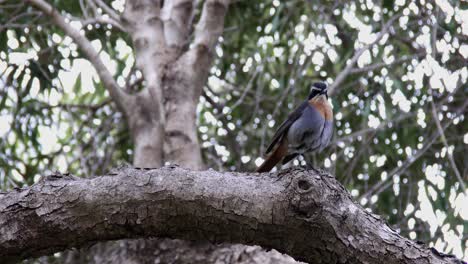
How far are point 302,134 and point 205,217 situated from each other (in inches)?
73.1

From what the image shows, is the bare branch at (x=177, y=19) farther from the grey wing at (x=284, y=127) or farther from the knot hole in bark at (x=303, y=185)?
the knot hole in bark at (x=303, y=185)

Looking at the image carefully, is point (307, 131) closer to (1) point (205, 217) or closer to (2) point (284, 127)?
(2) point (284, 127)

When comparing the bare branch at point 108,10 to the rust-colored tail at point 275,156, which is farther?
the bare branch at point 108,10

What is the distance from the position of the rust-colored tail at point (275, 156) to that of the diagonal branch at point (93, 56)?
1.17 m

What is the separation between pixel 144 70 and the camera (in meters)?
5.17

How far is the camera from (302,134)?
172 inches

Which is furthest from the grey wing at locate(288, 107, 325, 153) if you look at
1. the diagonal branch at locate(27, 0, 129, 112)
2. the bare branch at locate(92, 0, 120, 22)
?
the bare branch at locate(92, 0, 120, 22)

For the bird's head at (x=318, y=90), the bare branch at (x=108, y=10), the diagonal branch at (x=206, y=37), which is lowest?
the bird's head at (x=318, y=90)

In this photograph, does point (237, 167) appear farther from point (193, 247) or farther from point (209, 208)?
point (209, 208)

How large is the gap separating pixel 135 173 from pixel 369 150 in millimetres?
3416

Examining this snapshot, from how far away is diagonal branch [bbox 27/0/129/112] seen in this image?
4953mm

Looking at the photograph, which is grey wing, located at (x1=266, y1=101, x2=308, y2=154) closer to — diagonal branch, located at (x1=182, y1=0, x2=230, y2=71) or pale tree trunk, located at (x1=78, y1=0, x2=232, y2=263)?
pale tree trunk, located at (x1=78, y1=0, x2=232, y2=263)

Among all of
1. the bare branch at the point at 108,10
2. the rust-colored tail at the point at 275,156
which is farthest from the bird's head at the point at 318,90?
the bare branch at the point at 108,10

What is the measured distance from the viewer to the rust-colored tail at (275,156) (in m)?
4.42
